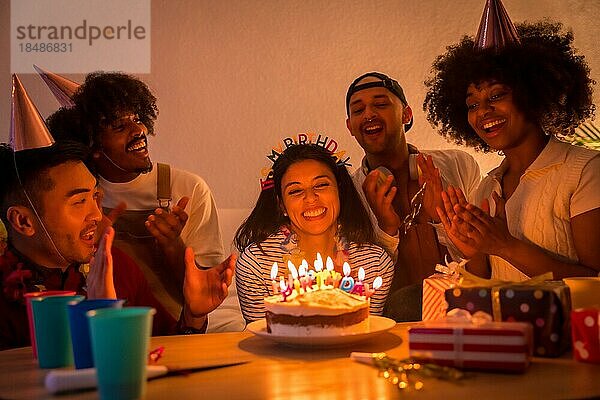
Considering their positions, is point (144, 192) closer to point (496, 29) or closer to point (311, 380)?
point (311, 380)

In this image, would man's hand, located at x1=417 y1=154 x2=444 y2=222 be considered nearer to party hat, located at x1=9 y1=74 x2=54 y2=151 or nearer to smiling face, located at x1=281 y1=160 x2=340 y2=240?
smiling face, located at x1=281 y1=160 x2=340 y2=240

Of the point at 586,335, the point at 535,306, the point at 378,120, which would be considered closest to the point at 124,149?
the point at 378,120

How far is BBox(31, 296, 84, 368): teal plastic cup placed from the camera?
164 centimetres

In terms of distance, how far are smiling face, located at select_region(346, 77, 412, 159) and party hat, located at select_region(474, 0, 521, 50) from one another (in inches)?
15.2

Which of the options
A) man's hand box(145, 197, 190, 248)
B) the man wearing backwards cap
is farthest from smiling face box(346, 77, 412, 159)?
man's hand box(145, 197, 190, 248)

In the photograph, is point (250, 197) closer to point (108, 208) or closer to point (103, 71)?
point (108, 208)

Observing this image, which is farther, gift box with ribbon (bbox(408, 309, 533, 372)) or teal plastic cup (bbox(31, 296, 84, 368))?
teal plastic cup (bbox(31, 296, 84, 368))

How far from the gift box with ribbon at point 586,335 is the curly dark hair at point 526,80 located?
1.07 meters

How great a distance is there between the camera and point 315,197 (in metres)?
2.54

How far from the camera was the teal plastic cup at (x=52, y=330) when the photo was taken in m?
1.64

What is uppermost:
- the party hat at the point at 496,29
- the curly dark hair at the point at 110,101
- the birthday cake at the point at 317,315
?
the party hat at the point at 496,29

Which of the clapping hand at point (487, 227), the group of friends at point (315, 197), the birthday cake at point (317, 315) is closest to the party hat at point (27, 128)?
the group of friends at point (315, 197)

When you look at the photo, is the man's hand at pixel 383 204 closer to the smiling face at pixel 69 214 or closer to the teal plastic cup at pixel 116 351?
the smiling face at pixel 69 214

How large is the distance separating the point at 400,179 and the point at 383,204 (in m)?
0.12
